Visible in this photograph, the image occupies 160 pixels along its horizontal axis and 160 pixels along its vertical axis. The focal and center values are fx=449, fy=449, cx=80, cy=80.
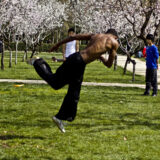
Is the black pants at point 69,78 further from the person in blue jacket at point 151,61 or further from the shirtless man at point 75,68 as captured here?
the person in blue jacket at point 151,61

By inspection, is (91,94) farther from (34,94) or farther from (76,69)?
(76,69)

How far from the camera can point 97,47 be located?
6.73 meters

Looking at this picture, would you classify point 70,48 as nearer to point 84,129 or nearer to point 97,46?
point 84,129

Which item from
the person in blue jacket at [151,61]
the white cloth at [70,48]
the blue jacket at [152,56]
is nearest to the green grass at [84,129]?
the person in blue jacket at [151,61]

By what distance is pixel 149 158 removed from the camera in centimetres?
608

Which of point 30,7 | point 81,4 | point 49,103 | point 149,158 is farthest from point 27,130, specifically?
point 81,4

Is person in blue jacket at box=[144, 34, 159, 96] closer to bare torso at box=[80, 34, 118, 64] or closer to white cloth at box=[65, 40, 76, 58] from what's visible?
white cloth at box=[65, 40, 76, 58]

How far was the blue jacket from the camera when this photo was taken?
44.9 ft

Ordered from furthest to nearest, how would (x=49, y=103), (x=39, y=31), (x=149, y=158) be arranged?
1. (x=39, y=31)
2. (x=49, y=103)
3. (x=149, y=158)

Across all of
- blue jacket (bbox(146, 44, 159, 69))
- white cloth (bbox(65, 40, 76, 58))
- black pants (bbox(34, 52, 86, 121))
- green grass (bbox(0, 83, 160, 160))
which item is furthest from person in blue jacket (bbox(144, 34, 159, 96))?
black pants (bbox(34, 52, 86, 121))

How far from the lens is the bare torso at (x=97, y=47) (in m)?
6.72

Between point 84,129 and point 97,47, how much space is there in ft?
6.09

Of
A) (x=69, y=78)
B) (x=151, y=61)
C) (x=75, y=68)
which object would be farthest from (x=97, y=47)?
(x=151, y=61)

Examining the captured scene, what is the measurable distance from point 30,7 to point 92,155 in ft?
103
